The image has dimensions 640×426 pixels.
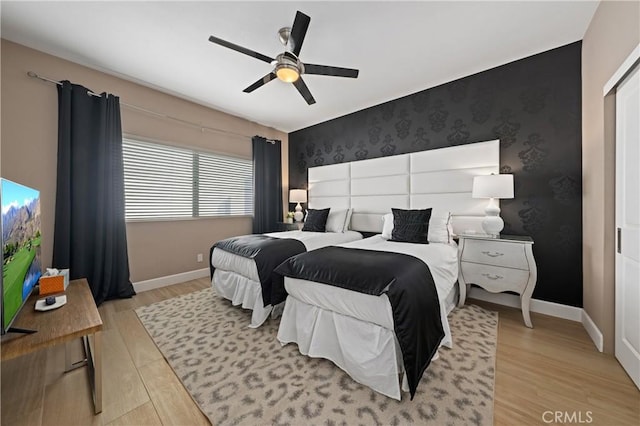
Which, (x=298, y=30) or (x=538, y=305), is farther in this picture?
(x=538, y=305)

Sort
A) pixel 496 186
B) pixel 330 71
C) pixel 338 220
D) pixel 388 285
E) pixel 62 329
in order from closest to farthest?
pixel 62 329
pixel 388 285
pixel 330 71
pixel 496 186
pixel 338 220

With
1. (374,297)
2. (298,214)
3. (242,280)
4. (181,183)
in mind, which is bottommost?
(242,280)

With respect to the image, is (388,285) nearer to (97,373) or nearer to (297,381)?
(297,381)

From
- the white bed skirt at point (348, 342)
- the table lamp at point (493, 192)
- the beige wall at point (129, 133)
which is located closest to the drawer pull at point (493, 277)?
the table lamp at point (493, 192)

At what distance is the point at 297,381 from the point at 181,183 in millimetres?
3260

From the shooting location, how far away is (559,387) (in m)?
1.53

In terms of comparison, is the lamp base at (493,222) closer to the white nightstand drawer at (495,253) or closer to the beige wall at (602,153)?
the white nightstand drawer at (495,253)

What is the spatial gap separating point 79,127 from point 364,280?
136 inches

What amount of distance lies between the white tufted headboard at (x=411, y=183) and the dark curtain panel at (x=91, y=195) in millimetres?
2976

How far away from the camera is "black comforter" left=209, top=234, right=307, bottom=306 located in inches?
85.4

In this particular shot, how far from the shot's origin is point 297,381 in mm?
1577

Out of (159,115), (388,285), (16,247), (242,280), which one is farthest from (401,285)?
(159,115)

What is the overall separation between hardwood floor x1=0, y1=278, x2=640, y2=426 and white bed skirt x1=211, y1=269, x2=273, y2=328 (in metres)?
0.76

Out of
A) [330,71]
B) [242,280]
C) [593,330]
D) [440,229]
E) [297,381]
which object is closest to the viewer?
[297,381]
